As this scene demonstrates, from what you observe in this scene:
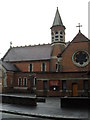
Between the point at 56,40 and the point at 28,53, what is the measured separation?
11.3 m

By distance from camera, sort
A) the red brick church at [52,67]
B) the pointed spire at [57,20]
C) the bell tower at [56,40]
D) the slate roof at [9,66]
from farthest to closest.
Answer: the slate roof at [9,66] → the pointed spire at [57,20] → the bell tower at [56,40] → the red brick church at [52,67]

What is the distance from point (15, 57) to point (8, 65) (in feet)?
17.2

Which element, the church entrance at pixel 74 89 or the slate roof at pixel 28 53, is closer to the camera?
the church entrance at pixel 74 89

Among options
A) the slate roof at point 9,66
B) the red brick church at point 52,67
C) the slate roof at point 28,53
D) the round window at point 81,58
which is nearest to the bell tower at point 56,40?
the red brick church at point 52,67

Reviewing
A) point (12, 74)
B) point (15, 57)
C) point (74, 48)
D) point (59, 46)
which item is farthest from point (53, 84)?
point (15, 57)

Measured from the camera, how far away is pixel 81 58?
124 ft

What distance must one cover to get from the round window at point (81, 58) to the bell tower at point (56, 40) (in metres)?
8.92

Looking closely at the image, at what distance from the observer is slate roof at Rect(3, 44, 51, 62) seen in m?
52.4

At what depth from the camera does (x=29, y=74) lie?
4984cm

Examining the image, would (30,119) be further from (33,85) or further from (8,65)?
(8,65)

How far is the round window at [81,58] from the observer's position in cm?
3716

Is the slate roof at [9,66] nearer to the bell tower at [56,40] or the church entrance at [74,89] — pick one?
the bell tower at [56,40]

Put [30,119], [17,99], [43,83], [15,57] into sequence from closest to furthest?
[30,119] < [17,99] < [43,83] < [15,57]

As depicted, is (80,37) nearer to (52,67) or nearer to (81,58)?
(81,58)
